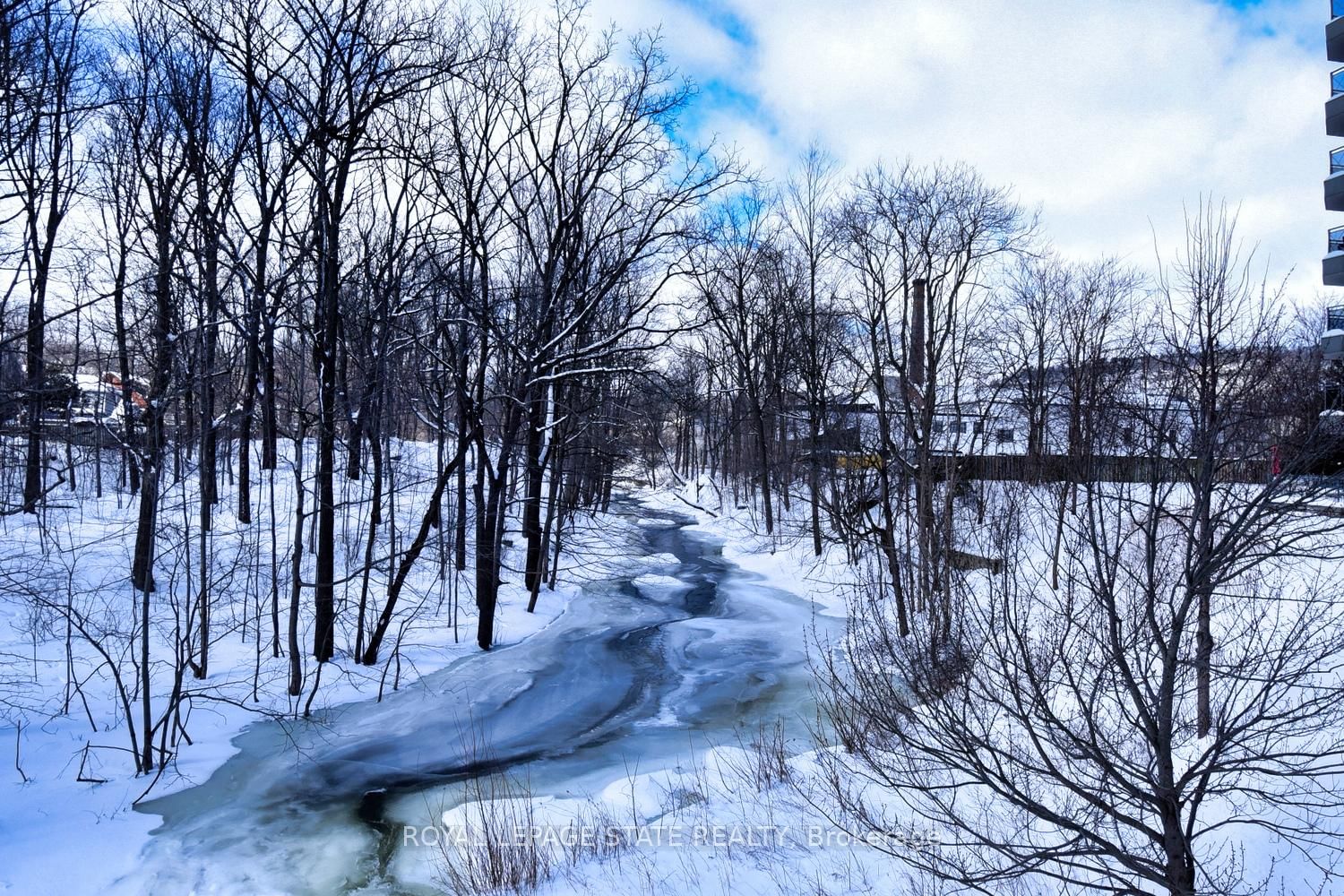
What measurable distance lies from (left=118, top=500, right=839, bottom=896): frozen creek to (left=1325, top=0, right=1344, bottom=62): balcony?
26765mm

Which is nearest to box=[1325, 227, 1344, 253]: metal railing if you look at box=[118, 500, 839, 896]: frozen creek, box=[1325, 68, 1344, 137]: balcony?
box=[1325, 68, 1344, 137]: balcony

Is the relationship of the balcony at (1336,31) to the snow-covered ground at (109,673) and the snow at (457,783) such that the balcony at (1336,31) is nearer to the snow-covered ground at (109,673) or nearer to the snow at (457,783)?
the snow at (457,783)

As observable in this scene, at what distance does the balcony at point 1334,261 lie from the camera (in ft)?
83.3

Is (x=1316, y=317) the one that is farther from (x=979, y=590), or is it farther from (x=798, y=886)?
(x=798, y=886)

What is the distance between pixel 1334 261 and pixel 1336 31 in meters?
7.81

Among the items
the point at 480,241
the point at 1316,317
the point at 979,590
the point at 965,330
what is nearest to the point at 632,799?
the point at 480,241

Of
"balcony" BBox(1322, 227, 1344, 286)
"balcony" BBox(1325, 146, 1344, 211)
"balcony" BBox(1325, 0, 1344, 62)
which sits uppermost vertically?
"balcony" BBox(1325, 0, 1344, 62)

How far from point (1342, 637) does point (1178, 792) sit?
1.41m

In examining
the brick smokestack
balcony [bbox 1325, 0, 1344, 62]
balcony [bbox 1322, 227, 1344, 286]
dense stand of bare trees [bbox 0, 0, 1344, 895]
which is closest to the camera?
dense stand of bare trees [bbox 0, 0, 1344, 895]

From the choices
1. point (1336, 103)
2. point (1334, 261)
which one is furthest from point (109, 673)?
point (1336, 103)

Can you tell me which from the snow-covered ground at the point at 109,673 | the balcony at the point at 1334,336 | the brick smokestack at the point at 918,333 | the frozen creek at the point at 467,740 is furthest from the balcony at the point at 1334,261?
the snow-covered ground at the point at 109,673

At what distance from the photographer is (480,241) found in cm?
1467

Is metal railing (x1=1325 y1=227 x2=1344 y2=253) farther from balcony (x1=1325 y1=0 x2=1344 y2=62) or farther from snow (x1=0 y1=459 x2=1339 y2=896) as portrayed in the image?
snow (x1=0 y1=459 x2=1339 y2=896)

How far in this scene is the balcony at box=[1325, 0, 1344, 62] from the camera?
26062 mm
